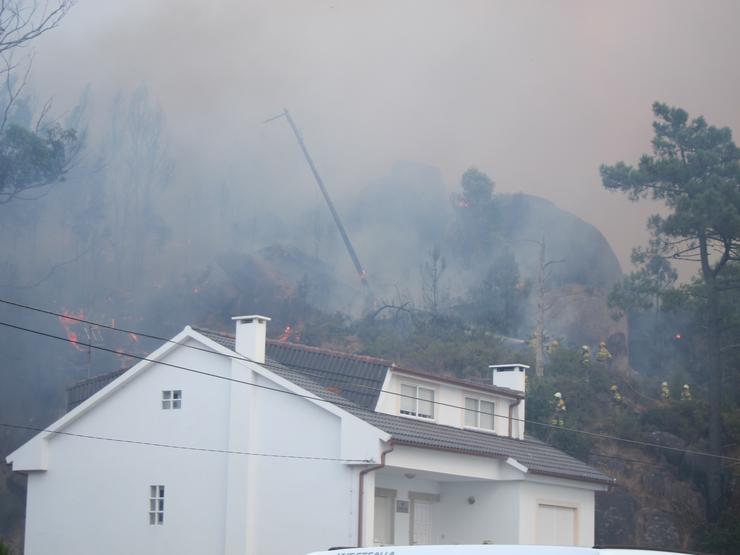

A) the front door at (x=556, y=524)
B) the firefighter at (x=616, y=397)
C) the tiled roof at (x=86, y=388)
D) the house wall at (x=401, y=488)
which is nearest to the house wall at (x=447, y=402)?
the house wall at (x=401, y=488)

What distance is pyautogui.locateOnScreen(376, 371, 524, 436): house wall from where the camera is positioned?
1171 inches

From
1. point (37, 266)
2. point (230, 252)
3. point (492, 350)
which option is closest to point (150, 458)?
point (492, 350)

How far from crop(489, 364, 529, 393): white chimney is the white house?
1.60 m

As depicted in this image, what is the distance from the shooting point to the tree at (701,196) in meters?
45.1

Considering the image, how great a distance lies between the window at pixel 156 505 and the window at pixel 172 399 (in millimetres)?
2287

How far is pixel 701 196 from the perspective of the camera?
45.4 meters

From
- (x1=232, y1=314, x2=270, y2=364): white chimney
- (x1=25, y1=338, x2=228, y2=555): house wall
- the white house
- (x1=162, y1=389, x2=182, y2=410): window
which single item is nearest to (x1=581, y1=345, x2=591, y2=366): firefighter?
the white house

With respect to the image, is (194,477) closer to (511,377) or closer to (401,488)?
(401,488)

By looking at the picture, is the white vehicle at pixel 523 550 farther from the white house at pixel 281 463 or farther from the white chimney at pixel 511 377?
the white chimney at pixel 511 377

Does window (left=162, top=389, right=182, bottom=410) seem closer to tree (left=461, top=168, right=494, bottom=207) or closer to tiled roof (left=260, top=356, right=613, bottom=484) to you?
tiled roof (left=260, top=356, right=613, bottom=484)

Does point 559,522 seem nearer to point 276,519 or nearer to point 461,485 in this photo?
point 461,485

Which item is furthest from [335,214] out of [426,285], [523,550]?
[523,550]

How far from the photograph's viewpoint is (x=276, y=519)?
90.7ft

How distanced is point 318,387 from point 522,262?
54.1 m
